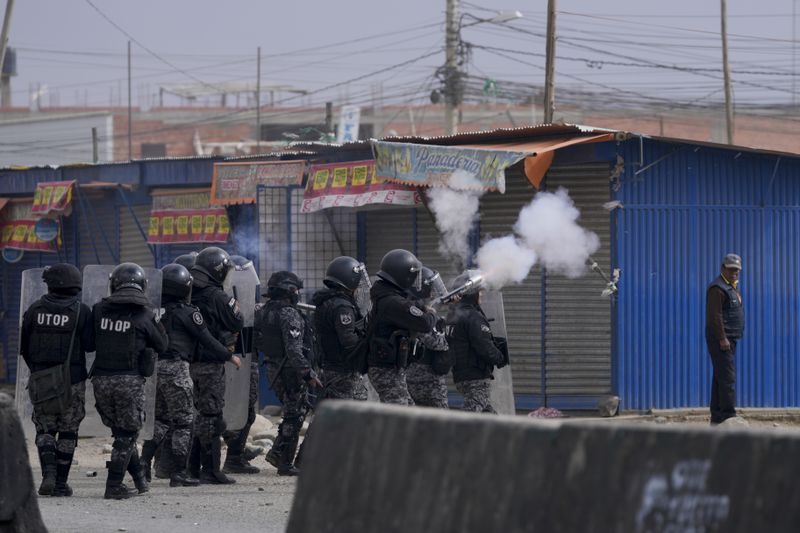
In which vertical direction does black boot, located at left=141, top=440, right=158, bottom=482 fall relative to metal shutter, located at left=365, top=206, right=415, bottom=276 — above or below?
below

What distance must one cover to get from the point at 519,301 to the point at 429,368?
14.3 ft

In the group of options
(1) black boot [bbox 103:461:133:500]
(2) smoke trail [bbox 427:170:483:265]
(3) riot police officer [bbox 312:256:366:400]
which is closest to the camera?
(1) black boot [bbox 103:461:133:500]

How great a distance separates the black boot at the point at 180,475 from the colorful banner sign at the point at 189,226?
7.46 metres

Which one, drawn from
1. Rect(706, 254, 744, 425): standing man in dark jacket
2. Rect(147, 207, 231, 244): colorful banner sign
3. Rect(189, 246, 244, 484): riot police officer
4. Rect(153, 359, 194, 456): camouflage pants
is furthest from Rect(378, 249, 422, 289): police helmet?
Rect(147, 207, 231, 244): colorful banner sign

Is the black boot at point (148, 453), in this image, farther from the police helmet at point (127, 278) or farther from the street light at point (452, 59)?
the street light at point (452, 59)

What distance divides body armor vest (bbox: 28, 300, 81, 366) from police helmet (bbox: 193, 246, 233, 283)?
133cm

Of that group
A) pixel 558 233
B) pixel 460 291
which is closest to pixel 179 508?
pixel 460 291

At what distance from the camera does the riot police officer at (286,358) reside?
1012cm

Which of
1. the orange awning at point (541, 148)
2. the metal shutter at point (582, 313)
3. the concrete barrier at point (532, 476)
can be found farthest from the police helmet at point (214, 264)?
the concrete barrier at point (532, 476)

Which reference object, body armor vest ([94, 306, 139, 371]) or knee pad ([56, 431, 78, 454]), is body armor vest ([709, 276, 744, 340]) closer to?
body armor vest ([94, 306, 139, 371])

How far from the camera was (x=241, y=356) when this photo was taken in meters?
10.8

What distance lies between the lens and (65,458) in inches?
360

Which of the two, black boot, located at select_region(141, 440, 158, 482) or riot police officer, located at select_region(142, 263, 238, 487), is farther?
black boot, located at select_region(141, 440, 158, 482)

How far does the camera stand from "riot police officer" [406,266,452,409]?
387 inches
